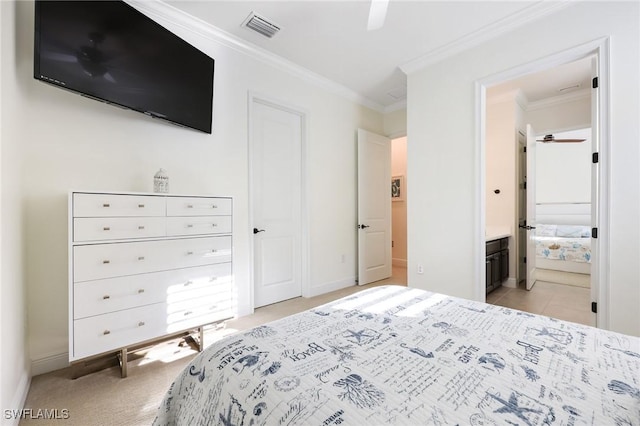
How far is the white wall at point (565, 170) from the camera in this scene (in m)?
5.87

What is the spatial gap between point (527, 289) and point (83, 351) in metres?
4.85

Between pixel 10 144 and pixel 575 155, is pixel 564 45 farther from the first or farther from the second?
pixel 575 155

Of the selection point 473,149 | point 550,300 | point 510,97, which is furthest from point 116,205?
point 510,97

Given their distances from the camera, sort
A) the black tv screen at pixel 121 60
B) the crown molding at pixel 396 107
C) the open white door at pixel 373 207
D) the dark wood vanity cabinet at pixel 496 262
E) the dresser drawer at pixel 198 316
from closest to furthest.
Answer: the black tv screen at pixel 121 60
the dresser drawer at pixel 198 316
the dark wood vanity cabinet at pixel 496 262
the open white door at pixel 373 207
the crown molding at pixel 396 107

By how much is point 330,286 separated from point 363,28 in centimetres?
305

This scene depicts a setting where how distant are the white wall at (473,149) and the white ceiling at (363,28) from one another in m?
0.17

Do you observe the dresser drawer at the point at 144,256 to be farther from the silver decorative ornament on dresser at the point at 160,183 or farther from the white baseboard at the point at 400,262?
the white baseboard at the point at 400,262

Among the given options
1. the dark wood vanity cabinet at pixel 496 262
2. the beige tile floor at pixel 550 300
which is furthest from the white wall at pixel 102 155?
the beige tile floor at pixel 550 300

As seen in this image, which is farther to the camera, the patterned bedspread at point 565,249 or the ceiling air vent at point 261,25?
the patterned bedspread at point 565,249

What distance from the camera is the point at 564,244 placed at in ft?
16.0

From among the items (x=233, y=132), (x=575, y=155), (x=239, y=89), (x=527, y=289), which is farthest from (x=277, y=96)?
(x=575, y=155)

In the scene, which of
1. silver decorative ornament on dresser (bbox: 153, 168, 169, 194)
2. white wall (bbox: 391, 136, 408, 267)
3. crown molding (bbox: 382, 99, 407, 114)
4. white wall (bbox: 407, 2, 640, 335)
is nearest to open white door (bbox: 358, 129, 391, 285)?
crown molding (bbox: 382, 99, 407, 114)

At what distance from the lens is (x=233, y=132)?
9.43ft

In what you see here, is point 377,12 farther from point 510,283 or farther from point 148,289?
point 510,283
